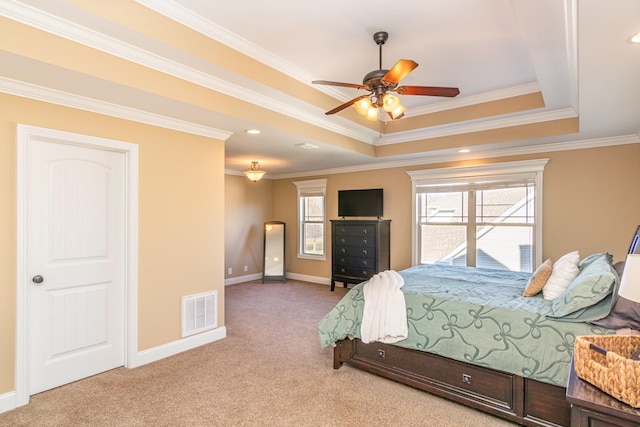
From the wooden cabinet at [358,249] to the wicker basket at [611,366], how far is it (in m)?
4.21

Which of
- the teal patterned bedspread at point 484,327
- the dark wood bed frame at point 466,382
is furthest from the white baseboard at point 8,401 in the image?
the dark wood bed frame at point 466,382

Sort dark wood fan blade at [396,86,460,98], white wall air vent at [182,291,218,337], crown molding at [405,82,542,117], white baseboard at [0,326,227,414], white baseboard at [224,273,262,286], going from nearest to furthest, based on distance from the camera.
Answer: dark wood fan blade at [396,86,460,98], white baseboard at [0,326,227,414], white wall air vent at [182,291,218,337], crown molding at [405,82,542,117], white baseboard at [224,273,262,286]

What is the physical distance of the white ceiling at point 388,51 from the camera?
2064 millimetres

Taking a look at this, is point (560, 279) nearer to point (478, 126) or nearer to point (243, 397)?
point (478, 126)

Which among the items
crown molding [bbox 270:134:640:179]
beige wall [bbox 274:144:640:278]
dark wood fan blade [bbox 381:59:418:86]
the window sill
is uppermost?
dark wood fan blade [bbox 381:59:418:86]

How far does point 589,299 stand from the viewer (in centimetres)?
211

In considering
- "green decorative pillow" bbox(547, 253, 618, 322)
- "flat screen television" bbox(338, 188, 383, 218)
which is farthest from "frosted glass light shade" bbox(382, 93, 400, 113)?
"flat screen television" bbox(338, 188, 383, 218)

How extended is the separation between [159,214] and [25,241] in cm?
105

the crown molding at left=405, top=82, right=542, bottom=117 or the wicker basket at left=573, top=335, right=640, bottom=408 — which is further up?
the crown molding at left=405, top=82, right=542, bottom=117

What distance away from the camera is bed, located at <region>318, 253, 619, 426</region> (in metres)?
2.14

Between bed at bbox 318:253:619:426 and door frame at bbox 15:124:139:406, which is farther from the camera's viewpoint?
door frame at bbox 15:124:139:406

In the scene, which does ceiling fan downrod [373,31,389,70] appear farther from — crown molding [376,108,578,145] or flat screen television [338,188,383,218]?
flat screen television [338,188,383,218]

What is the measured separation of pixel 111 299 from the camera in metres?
3.13

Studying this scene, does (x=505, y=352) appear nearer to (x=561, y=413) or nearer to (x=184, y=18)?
(x=561, y=413)
